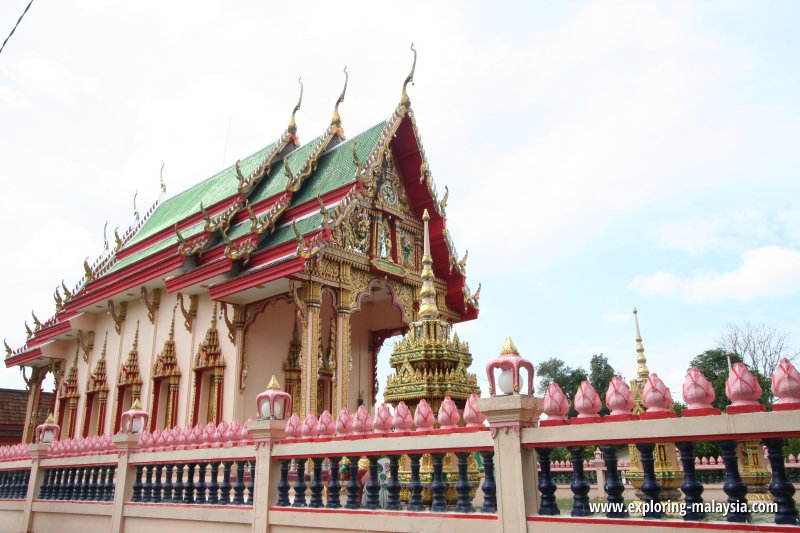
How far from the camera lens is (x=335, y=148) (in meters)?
13.0

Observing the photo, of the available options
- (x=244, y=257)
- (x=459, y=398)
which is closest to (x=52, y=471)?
(x=244, y=257)

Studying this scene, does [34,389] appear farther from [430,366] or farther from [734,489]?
[734,489]

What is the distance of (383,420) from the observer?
4559 mm

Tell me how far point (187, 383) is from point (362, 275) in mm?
3941

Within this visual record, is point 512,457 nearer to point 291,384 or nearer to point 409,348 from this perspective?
point 409,348

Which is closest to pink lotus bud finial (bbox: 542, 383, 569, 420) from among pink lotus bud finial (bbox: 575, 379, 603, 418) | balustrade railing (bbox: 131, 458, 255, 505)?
pink lotus bud finial (bbox: 575, 379, 603, 418)

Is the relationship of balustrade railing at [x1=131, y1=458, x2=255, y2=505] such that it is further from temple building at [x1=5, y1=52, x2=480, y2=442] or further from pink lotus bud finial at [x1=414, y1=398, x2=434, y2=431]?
temple building at [x1=5, y1=52, x2=480, y2=442]

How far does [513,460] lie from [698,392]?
106 cm

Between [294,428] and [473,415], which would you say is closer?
[473,415]

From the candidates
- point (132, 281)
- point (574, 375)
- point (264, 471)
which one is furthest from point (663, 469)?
point (574, 375)

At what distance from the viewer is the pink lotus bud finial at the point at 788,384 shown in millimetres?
2877

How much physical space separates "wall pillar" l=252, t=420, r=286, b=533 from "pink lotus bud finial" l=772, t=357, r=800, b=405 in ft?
12.1

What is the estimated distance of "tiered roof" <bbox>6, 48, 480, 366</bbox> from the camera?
10508 millimetres

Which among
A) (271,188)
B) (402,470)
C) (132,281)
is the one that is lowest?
(402,470)
